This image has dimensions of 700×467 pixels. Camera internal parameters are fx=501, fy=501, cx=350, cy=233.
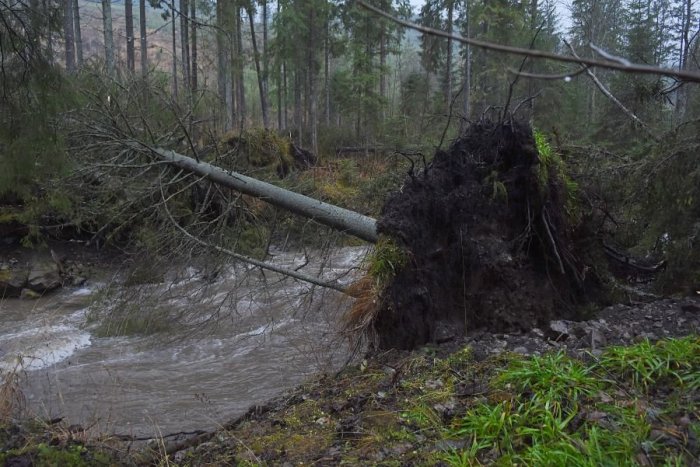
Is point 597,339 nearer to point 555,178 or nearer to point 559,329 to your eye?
point 559,329

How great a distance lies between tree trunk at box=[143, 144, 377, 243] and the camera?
559cm

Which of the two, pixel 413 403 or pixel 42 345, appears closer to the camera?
pixel 413 403

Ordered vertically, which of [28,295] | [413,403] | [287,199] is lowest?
[28,295]

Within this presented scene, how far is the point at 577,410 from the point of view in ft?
8.38

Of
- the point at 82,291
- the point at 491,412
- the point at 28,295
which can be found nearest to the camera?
the point at 491,412

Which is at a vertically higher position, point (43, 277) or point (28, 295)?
point (43, 277)

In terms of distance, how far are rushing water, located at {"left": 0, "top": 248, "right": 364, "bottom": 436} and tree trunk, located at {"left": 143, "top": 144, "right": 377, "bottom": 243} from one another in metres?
0.54

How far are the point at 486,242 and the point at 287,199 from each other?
2663 millimetres

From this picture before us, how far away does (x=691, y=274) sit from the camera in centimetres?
438

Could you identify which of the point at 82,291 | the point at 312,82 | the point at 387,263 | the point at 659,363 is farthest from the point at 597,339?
the point at 312,82

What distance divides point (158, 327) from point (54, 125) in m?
3.92

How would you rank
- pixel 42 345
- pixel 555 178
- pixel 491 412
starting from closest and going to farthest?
pixel 491 412 → pixel 555 178 → pixel 42 345

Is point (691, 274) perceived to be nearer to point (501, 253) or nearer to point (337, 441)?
point (501, 253)

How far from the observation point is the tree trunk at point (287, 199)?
5594 millimetres
